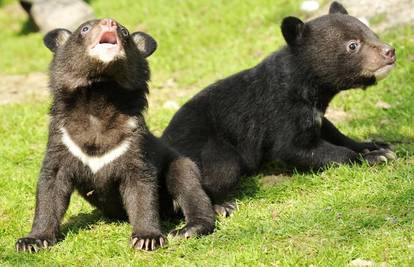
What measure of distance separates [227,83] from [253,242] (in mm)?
2565

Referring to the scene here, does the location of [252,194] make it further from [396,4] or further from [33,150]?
[396,4]

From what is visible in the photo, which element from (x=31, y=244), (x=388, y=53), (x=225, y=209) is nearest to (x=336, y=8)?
(x=388, y=53)

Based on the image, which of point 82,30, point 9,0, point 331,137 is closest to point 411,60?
point 331,137

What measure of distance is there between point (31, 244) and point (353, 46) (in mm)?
3450

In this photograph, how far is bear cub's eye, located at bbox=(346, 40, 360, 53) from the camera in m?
6.88

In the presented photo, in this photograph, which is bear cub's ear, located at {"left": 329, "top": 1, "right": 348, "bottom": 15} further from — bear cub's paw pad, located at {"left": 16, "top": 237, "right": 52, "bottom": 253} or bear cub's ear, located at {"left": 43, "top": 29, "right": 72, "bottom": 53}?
bear cub's paw pad, located at {"left": 16, "top": 237, "right": 52, "bottom": 253}

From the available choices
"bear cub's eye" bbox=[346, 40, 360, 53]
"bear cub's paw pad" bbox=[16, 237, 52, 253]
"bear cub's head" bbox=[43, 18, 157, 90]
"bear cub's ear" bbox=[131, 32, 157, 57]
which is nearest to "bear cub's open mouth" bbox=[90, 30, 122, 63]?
"bear cub's head" bbox=[43, 18, 157, 90]

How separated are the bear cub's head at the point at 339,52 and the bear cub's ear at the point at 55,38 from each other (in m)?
2.18

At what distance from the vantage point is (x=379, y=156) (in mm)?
6637

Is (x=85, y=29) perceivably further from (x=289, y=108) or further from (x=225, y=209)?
(x=289, y=108)

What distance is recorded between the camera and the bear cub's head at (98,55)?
5.39m

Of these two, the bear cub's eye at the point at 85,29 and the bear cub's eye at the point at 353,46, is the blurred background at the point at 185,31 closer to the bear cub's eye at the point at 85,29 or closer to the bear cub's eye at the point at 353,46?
the bear cub's eye at the point at 353,46

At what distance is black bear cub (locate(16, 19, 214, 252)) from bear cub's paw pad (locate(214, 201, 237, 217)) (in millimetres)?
377

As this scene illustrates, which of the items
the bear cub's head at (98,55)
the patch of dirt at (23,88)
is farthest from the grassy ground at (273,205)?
the bear cub's head at (98,55)
